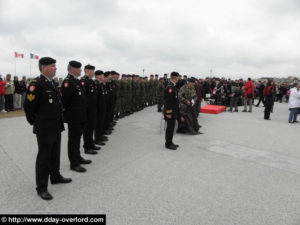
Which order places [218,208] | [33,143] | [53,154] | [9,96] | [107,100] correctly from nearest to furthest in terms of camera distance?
[218,208] → [53,154] → [33,143] → [107,100] → [9,96]

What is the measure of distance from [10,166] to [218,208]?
3767 millimetres

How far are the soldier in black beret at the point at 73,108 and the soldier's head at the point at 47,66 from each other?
77 centimetres

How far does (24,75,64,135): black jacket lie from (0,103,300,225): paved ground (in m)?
0.98

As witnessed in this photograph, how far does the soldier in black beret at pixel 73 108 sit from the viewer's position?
4.22 metres

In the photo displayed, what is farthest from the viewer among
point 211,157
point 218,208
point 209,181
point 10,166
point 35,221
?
point 211,157

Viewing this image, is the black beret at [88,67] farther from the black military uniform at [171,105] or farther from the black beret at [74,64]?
the black military uniform at [171,105]

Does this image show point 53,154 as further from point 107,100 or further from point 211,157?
point 107,100

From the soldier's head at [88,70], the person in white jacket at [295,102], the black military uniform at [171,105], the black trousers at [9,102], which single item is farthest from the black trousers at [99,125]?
the black trousers at [9,102]

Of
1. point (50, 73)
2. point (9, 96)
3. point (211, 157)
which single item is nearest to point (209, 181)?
point (211, 157)

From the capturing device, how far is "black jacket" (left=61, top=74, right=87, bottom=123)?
13.8 ft

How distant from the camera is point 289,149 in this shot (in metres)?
6.16

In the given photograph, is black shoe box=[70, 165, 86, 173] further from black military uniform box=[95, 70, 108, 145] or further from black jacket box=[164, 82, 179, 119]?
black jacket box=[164, 82, 179, 119]

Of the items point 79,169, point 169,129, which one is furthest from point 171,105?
point 79,169

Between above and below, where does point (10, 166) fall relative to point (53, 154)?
below
